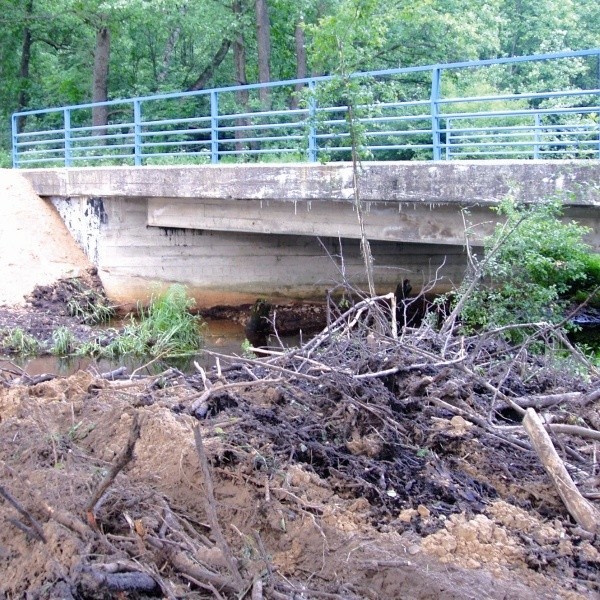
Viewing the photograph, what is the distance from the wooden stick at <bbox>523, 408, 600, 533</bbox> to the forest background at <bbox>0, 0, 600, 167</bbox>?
45.1 feet

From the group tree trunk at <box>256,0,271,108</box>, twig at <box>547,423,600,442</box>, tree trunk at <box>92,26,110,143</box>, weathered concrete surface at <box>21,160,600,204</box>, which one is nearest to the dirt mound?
weathered concrete surface at <box>21,160,600,204</box>

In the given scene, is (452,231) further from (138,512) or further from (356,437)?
(138,512)

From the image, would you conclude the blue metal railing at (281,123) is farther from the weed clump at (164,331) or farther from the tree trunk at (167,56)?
the weed clump at (164,331)

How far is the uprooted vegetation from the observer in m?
3.45

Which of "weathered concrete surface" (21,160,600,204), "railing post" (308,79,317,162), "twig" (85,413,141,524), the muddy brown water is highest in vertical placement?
"railing post" (308,79,317,162)

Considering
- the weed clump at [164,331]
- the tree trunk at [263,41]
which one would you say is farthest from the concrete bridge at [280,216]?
the tree trunk at [263,41]

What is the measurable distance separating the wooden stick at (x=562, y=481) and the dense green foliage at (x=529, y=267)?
15.2ft

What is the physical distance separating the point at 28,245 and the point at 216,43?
11.3 meters

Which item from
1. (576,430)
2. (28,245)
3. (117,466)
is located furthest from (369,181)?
(28,245)

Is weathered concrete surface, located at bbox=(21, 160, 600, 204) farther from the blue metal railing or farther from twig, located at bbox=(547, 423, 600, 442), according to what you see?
twig, located at bbox=(547, 423, 600, 442)

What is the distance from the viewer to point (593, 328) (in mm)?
15547

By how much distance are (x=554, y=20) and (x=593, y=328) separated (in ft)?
53.8

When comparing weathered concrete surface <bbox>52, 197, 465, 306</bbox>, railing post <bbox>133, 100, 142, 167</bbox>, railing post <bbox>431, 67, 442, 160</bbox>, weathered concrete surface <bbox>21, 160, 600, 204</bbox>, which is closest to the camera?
weathered concrete surface <bbox>21, 160, 600, 204</bbox>

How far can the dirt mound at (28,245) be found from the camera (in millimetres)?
15906
